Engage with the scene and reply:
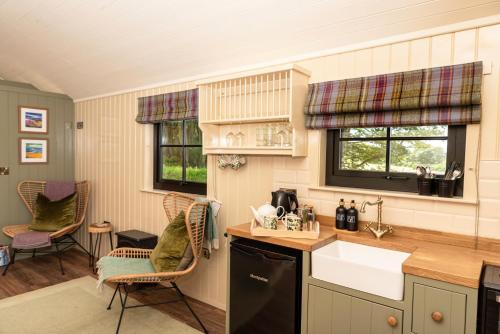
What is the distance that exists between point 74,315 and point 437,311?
108 inches

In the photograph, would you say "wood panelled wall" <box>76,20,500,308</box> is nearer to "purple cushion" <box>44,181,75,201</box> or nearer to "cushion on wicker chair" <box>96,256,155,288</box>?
"purple cushion" <box>44,181,75,201</box>

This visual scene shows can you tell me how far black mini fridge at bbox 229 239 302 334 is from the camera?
6.72ft

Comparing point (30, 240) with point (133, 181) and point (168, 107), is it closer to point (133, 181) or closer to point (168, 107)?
point (133, 181)

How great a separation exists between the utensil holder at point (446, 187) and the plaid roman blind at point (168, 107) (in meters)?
2.02

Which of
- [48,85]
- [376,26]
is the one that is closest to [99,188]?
[48,85]

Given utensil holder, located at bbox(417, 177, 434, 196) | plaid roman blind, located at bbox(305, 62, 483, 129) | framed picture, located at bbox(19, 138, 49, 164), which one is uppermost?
plaid roman blind, located at bbox(305, 62, 483, 129)

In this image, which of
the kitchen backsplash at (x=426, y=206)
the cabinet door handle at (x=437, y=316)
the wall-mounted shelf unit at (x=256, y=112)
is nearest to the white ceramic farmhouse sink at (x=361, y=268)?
the cabinet door handle at (x=437, y=316)

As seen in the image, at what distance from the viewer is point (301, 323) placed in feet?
6.71

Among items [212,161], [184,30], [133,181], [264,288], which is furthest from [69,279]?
[184,30]

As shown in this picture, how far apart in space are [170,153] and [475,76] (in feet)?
9.22

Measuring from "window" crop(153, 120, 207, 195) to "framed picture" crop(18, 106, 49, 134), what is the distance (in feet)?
5.95

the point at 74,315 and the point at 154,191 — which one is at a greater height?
the point at 154,191

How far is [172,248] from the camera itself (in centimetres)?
277

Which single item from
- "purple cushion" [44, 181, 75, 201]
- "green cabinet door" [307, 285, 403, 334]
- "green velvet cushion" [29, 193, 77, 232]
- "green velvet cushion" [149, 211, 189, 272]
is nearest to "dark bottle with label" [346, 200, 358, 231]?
"green cabinet door" [307, 285, 403, 334]
